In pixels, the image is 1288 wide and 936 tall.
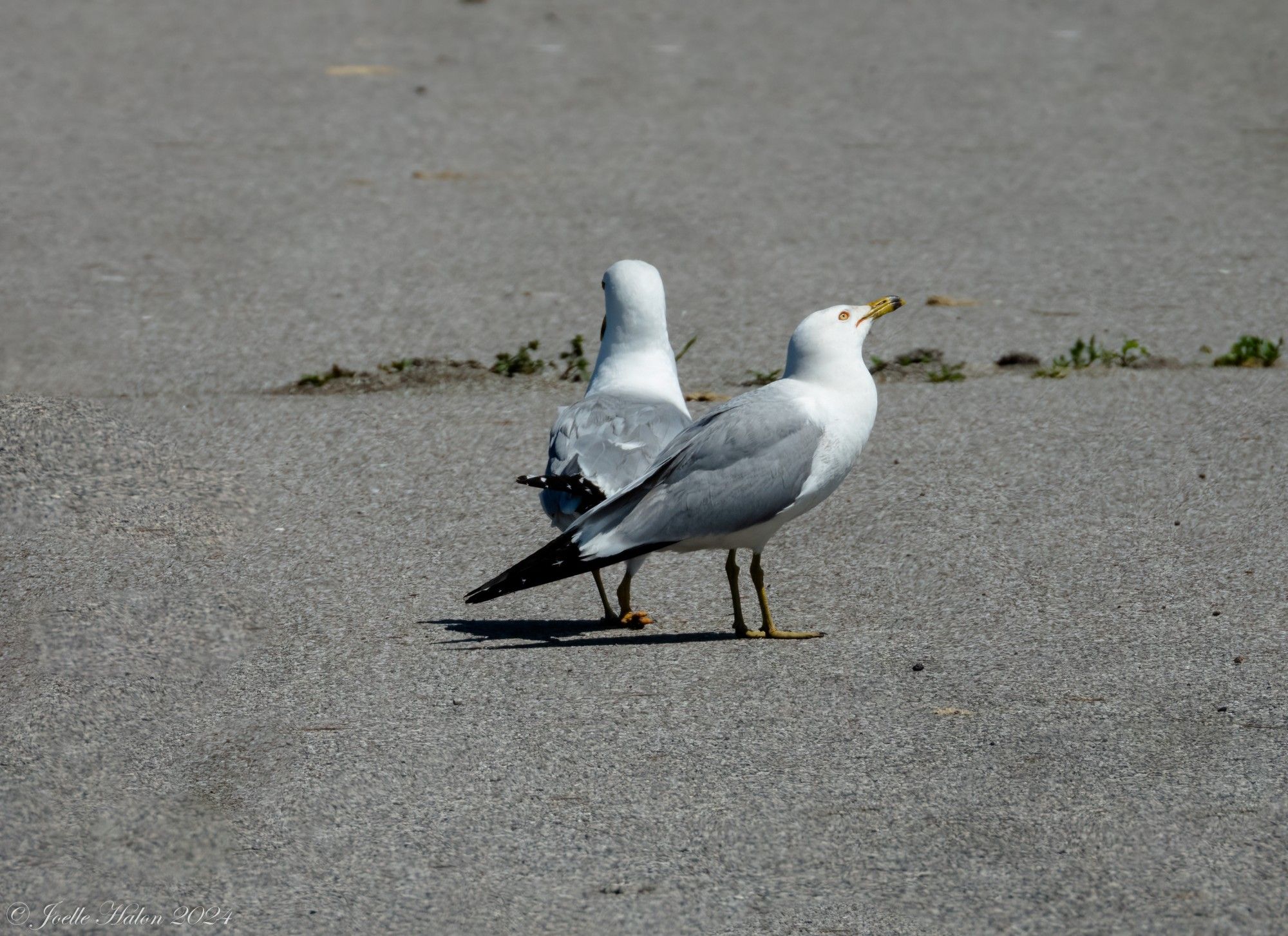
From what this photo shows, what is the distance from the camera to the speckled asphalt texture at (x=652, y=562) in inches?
143

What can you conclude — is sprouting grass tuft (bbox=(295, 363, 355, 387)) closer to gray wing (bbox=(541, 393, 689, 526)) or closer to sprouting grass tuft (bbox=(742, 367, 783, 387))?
sprouting grass tuft (bbox=(742, 367, 783, 387))

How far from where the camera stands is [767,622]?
15.9 feet

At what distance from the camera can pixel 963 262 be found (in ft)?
29.1

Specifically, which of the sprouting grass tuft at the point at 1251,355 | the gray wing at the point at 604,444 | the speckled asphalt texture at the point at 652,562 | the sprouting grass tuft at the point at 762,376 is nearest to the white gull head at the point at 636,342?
the gray wing at the point at 604,444

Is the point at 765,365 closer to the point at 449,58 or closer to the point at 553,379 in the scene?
the point at 553,379

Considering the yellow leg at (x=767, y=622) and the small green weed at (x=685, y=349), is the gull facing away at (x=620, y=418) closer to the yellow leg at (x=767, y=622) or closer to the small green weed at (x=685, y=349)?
the yellow leg at (x=767, y=622)

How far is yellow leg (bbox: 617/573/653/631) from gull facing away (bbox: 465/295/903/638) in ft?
0.95

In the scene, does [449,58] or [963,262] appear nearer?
[963,262]

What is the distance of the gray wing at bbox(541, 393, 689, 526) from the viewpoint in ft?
16.4

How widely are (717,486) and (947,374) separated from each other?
289 centimetres

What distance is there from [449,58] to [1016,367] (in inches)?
268

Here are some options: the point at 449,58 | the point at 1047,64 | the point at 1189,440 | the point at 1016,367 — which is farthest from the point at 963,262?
the point at 449,58

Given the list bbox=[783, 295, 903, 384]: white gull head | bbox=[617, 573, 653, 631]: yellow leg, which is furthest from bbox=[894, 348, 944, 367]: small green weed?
bbox=[617, 573, 653, 631]: yellow leg

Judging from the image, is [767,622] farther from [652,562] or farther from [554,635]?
[652,562]
